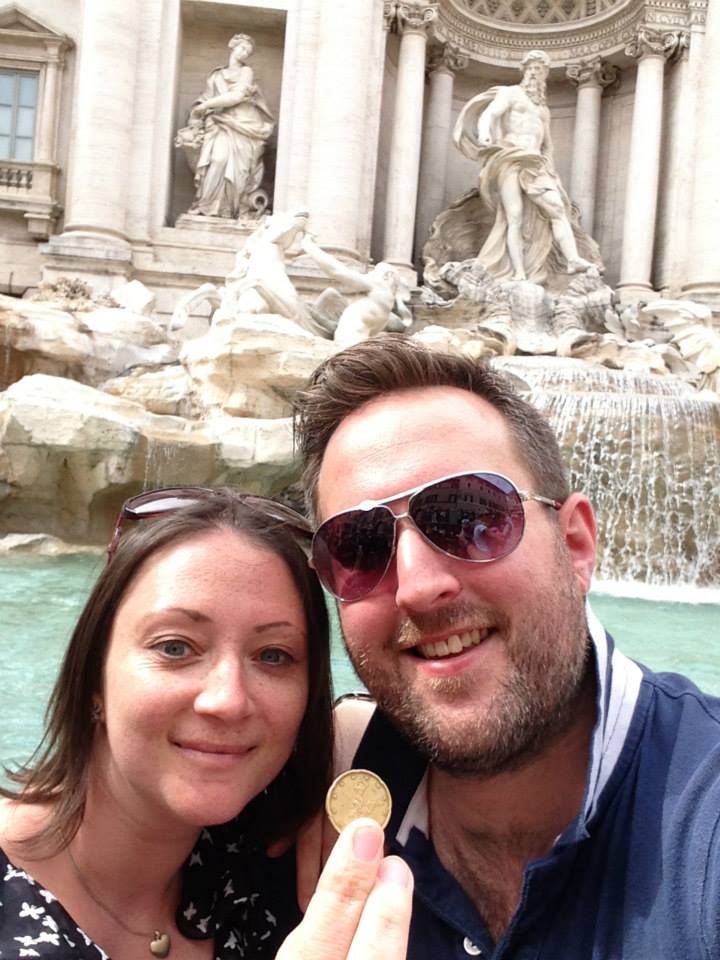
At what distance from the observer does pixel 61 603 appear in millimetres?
4973

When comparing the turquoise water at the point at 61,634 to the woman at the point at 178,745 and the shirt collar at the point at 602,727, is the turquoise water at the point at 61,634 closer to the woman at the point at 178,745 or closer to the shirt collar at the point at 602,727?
the woman at the point at 178,745

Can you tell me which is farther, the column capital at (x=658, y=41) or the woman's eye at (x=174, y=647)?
the column capital at (x=658, y=41)

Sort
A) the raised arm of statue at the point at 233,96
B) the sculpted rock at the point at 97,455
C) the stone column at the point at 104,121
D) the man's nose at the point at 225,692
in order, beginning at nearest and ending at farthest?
the man's nose at the point at 225,692, the sculpted rock at the point at 97,455, the stone column at the point at 104,121, the raised arm of statue at the point at 233,96

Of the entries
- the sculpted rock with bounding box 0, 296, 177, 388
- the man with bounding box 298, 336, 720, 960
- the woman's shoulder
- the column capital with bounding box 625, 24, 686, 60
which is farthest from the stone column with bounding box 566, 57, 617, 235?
the woman's shoulder

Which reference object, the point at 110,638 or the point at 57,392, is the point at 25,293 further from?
the point at 110,638

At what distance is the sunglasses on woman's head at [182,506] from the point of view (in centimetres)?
142

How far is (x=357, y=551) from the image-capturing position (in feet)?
4.24

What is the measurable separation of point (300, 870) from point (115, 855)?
0.90 ft

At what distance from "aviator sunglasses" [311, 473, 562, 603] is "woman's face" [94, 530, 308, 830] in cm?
11

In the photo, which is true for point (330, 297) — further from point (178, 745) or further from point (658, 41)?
point (178, 745)

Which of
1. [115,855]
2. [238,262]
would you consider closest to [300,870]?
[115,855]

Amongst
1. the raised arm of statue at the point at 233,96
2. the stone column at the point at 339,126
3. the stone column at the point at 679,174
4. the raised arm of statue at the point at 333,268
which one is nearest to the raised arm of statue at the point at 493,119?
the stone column at the point at 339,126

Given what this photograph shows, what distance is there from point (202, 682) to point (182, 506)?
308 millimetres

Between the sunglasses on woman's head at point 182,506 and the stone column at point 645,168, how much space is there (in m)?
13.2
